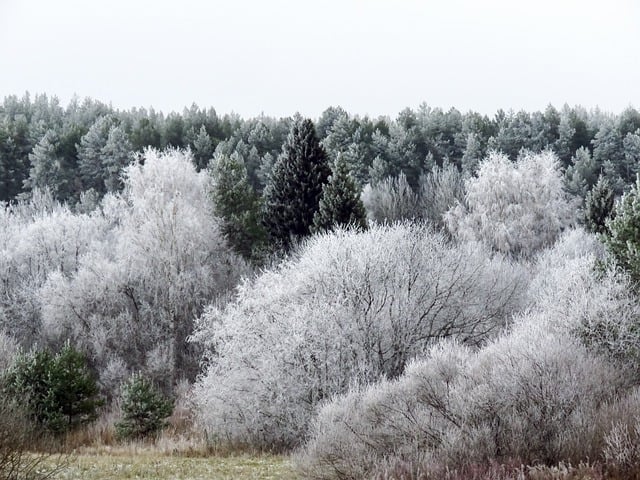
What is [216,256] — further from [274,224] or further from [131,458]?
[131,458]

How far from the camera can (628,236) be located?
2125cm

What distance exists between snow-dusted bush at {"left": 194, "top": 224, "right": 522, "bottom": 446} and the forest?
9 centimetres

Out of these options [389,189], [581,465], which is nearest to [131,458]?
[581,465]

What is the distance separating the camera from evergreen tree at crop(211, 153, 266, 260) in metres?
42.6

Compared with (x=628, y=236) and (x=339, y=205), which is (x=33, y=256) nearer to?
(x=339, y=205)

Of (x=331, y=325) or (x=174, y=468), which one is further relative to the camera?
(x=331, y=325)

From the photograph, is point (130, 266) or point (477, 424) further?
point (130, 266)

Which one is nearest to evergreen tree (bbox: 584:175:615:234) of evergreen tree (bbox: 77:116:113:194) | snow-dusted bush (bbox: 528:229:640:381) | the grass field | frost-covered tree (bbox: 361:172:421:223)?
frost-covered tree (bbox: 361:172:421:223)

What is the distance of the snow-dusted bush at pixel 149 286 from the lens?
38094 mm

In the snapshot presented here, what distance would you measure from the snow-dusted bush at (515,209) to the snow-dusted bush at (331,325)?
15.2 meters

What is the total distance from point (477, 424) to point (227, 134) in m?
55.3

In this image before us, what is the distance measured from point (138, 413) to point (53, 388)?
136 inches

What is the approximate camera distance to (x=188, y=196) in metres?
40.2

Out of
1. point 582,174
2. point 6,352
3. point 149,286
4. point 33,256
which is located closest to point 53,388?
point 6,352
